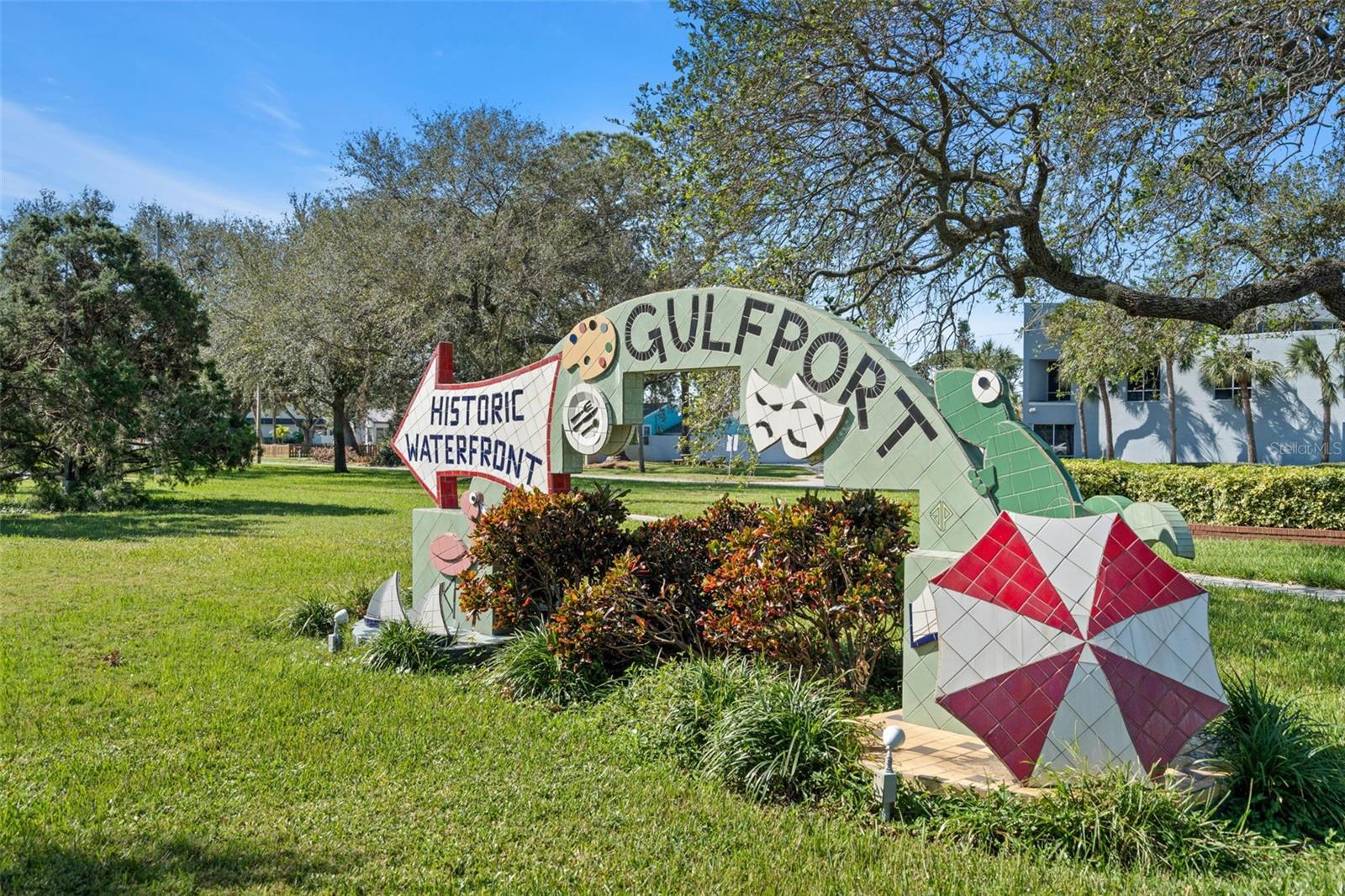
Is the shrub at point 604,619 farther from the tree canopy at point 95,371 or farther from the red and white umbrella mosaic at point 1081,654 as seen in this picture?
the tree canopy at point 95,371

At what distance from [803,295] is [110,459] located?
48.3 feet

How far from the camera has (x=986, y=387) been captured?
18.9 ft

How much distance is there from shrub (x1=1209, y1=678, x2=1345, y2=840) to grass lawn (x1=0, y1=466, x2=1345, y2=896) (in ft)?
1.79

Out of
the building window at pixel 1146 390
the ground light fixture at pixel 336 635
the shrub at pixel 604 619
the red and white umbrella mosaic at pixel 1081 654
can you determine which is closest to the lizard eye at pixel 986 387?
the red and white umbrella mosaic at pixel 1081 654

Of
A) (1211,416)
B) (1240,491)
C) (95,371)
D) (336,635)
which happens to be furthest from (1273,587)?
(1211,416)

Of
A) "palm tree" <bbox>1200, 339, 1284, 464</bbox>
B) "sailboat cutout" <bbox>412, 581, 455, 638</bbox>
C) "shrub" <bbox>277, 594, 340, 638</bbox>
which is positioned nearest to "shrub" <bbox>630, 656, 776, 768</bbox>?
"sailboat cutout" <bbox>412, 581, 455, 638</bbox>

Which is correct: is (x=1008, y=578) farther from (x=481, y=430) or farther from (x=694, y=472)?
(x=694, y=472)

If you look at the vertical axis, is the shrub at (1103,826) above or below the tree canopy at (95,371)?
below

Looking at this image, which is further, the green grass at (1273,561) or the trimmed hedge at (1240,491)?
the trimmed hedge at (1240,491)

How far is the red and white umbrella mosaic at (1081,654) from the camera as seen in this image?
459 centimetres

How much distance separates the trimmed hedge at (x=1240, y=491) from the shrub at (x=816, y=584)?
13482 mm

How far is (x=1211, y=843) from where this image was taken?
4.20 metres

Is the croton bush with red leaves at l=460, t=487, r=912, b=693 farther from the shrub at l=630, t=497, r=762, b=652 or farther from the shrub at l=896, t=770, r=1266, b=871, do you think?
the shrub at l=896, t=770, r=1266, b=871

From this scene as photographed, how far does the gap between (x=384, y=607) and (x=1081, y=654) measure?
6.48m
